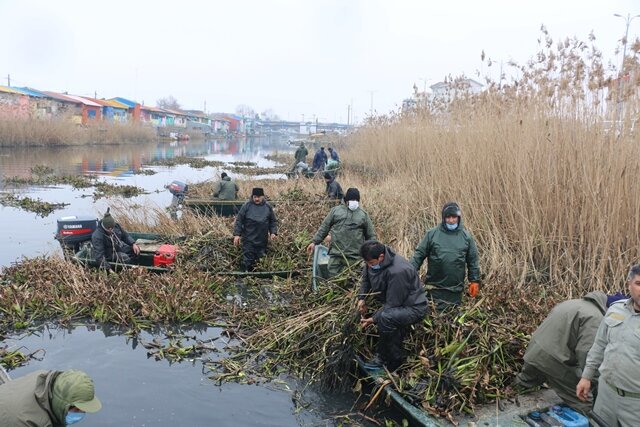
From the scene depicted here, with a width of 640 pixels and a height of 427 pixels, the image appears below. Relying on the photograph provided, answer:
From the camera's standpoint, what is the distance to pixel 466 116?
9.82 m

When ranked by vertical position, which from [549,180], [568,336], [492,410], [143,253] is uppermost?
[549,180]

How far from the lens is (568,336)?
409 centimetres

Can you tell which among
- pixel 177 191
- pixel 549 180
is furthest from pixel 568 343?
pixel 177 191

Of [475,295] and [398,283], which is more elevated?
[398,283]

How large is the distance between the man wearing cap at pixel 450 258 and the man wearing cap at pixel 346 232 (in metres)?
1.56

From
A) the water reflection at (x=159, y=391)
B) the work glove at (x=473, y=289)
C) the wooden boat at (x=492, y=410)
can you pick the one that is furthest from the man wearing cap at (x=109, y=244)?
the work glove at (x=473, y=289)

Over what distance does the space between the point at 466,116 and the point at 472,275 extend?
4.84 meters

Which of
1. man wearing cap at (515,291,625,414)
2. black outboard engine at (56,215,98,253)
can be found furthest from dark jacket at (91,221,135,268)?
man wearing cap at (515,291,625,414)

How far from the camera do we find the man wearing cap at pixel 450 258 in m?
5.80

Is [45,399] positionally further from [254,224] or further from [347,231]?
[254,224]

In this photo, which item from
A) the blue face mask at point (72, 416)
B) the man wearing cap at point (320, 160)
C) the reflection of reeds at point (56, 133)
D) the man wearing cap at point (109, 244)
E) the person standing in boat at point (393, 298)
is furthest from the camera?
the reflection of reeds at point (56, 133)

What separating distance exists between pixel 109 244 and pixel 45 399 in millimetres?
5727

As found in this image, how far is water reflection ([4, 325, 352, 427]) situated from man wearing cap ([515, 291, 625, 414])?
7.20ft

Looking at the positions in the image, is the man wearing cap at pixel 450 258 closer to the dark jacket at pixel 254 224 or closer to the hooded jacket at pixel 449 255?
the hooded jacket at pixel 449 255
